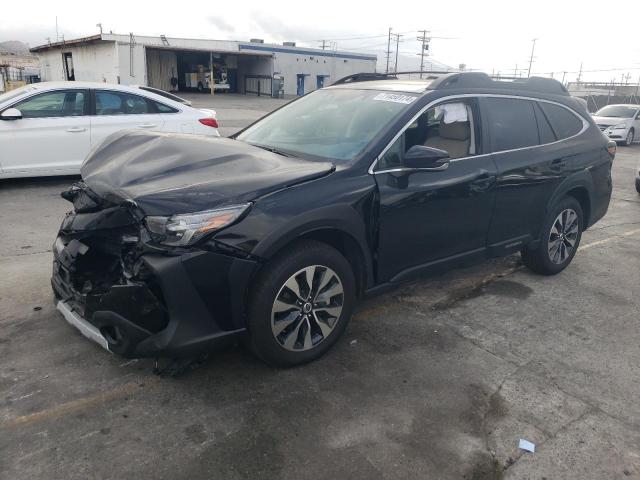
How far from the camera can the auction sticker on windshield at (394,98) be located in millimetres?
3746

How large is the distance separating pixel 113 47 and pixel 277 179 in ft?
123

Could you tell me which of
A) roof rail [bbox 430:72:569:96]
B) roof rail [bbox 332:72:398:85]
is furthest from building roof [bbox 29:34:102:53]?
roof rail [bbox 430:72:569:96]

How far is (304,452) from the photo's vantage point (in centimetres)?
260

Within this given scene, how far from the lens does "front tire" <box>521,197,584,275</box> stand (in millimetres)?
4871

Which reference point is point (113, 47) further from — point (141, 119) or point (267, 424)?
point (267, 424)

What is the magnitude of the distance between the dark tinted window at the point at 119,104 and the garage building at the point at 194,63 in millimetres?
30393

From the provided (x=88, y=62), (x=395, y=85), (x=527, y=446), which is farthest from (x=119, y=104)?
(x=88, y=62)

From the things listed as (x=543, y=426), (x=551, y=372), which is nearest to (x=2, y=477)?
(x=543, y=426)

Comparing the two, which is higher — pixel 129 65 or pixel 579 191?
pixel 129 65

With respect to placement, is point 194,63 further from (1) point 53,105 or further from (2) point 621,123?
(1) point 53,105

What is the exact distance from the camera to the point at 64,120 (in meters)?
7.57

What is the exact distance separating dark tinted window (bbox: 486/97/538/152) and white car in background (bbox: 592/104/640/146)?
16.6 m

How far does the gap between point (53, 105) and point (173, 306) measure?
6.21 metres

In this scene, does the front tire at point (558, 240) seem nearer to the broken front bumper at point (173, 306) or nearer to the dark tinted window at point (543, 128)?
the dark tinted window at point (543, 128)
